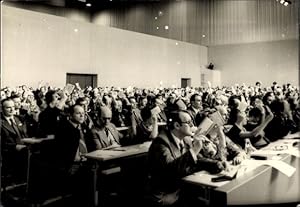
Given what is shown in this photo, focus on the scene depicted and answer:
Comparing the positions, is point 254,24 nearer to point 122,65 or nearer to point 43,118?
point 122,65

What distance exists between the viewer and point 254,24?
16547mm

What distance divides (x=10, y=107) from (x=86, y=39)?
835cm

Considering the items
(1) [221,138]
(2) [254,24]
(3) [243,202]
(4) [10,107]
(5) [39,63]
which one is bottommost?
(3) [243,202]

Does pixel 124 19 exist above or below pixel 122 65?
above

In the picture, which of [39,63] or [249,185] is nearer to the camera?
[249,185]

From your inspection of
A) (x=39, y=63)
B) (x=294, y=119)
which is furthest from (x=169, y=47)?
(x=294, y=119)

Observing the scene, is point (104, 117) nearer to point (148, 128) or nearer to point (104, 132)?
point (104, 132)

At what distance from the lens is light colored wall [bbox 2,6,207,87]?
1002 cm

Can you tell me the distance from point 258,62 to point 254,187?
1548 centimetres

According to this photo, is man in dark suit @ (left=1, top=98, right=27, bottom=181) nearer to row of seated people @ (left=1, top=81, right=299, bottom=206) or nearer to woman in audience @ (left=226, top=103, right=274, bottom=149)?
row of seated people @ (left=1, top=81, right=299, bottom=206)

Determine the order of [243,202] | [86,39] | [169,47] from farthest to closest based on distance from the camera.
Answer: [169,47]
[86,39]
[243,202]

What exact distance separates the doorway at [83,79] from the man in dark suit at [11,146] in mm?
7486

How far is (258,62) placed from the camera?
54.7 ft

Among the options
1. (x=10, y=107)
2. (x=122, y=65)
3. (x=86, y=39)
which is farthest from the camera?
(x=122, y=65)
